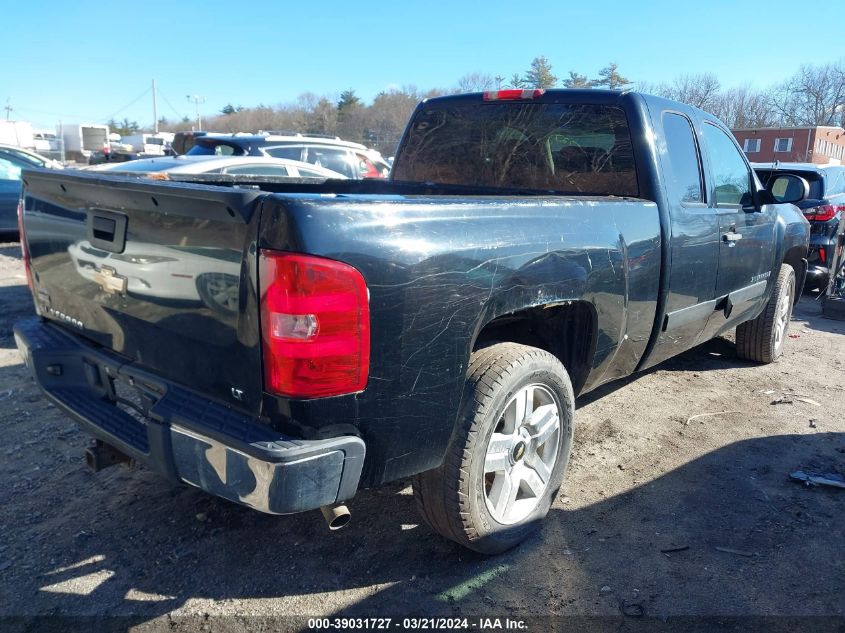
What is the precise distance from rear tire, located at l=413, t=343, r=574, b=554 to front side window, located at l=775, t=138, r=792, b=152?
4707 cm

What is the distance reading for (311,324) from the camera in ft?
6.34

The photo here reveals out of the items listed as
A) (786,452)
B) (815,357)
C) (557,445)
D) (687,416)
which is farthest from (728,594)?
(815,357)

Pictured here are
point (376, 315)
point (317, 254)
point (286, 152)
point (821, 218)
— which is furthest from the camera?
point (286, 152)

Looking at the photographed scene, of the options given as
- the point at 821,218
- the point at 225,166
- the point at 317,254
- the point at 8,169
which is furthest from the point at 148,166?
the point at 821,218

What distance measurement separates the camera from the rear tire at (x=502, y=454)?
2.48 m

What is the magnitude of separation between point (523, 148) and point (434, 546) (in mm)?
2415

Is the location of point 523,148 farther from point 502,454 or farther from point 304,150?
point 304,150

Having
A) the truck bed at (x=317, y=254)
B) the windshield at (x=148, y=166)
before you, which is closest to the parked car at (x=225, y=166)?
the windshield at (x=148, y=166)

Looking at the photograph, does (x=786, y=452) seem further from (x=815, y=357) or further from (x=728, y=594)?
(x=815, y=357)

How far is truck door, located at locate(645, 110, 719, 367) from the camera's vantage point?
3.54m

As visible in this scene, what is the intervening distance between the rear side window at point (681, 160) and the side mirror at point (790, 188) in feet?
3.47

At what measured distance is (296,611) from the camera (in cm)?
247

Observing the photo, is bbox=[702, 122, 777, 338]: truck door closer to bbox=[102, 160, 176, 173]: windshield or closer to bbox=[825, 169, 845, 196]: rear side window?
bbox=[825, 169, 845, 196]: rear side window

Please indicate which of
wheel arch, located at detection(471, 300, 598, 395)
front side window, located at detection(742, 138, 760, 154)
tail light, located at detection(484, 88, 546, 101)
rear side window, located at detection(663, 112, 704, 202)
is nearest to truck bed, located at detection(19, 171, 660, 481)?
wheel arch, located at detection(471, 300, 598, 395)
